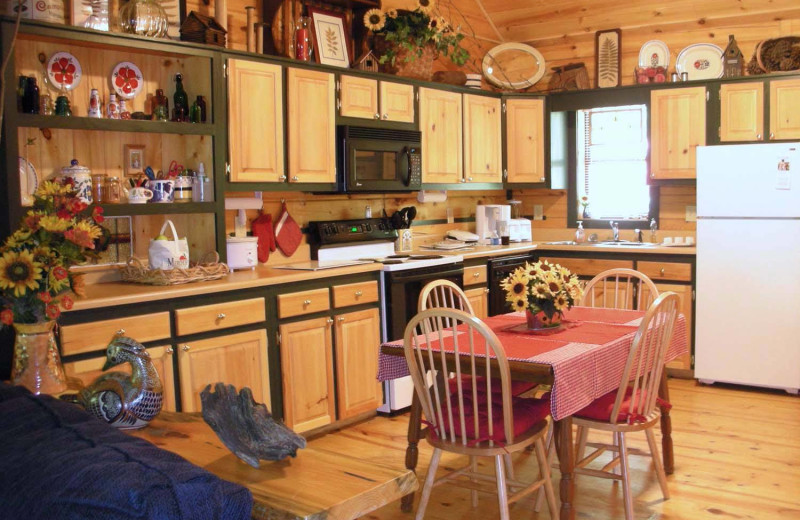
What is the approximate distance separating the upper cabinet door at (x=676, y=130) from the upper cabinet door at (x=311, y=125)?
2.44m

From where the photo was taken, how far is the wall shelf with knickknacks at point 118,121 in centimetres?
333

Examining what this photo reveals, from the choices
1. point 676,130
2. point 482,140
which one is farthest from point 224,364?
point 676,130

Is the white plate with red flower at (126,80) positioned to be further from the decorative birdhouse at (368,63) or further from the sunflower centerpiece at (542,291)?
the sunflower centerpiece at (542,291)

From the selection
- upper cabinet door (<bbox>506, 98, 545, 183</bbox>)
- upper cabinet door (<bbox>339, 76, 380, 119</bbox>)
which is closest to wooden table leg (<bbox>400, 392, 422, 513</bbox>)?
upper cabinet door (<bbox>339, 76, 380, 119</bbox>)

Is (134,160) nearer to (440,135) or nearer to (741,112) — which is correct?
(440,135)

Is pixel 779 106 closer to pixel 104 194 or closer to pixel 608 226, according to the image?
pixel 608 226

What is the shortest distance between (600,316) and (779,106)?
256 cm

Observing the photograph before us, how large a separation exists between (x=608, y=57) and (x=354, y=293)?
9.93 feet

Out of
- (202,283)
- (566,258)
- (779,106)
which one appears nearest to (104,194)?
(202,283)

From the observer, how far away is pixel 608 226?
629cm

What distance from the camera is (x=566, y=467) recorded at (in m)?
2.85

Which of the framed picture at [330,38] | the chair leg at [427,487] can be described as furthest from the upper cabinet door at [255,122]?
the chair leg at [427,487]

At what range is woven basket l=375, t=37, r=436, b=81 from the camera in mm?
5044

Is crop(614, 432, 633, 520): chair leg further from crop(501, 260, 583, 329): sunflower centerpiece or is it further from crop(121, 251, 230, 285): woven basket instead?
crop(121, 251, 230, 285): woven basket
